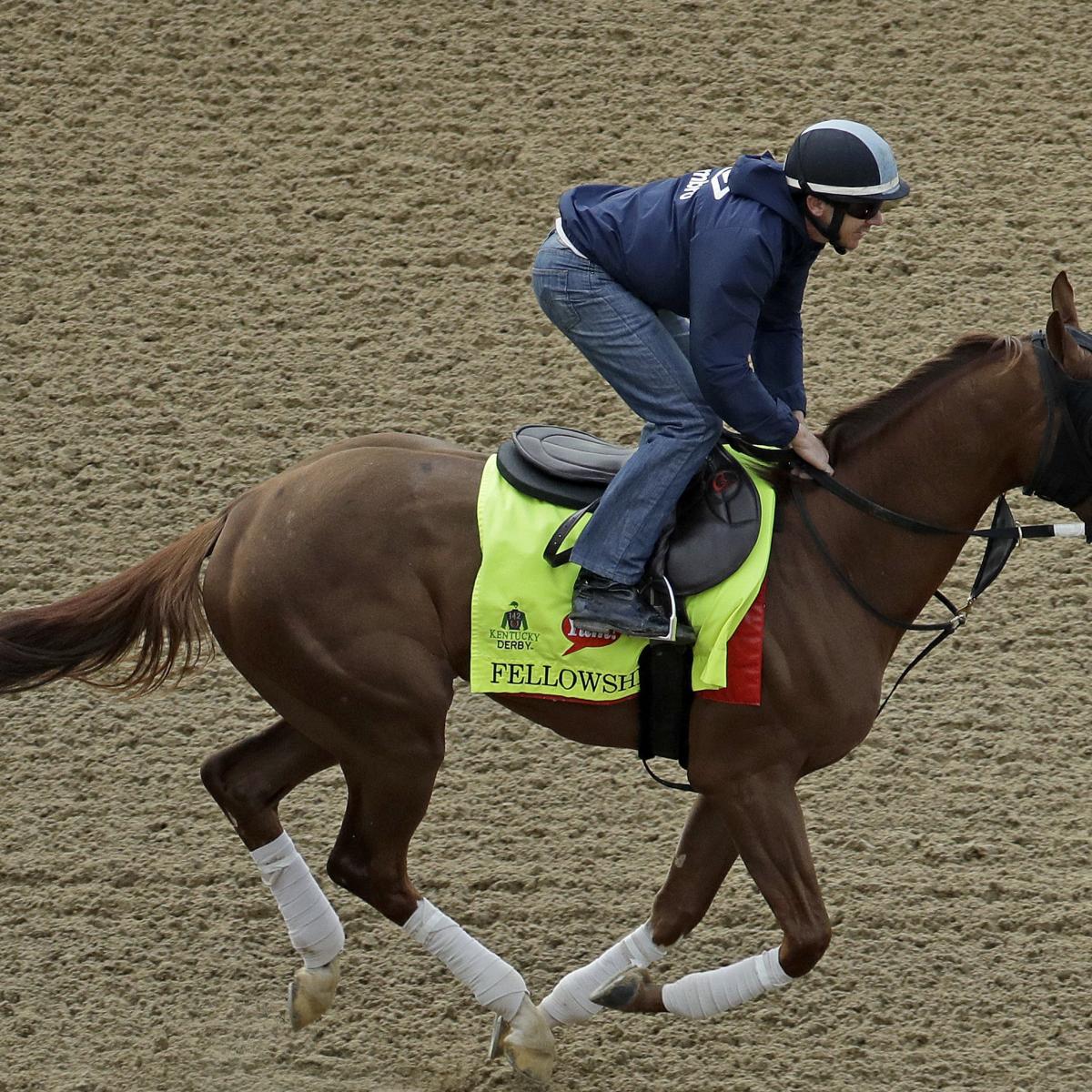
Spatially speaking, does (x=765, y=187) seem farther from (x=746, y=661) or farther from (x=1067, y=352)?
(x=746, y=661)

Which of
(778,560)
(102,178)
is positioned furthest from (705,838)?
(102,178)

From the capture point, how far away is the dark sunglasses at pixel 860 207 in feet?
11.8

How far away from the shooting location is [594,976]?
4.16m

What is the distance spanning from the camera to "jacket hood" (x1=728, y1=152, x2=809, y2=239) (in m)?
3.61

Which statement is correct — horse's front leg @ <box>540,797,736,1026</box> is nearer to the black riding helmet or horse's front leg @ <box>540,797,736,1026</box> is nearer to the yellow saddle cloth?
the yellow saddle cloth

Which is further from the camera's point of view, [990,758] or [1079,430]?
[990,758]

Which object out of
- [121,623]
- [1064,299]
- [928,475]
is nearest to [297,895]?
[121,623]

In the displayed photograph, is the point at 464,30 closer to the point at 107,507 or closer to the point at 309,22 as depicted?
the point at 309,22

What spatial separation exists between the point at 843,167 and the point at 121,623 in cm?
212

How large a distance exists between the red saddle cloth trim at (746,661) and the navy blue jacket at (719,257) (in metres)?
0.42

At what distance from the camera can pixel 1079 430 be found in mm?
3629

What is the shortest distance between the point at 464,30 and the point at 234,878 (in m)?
4.41

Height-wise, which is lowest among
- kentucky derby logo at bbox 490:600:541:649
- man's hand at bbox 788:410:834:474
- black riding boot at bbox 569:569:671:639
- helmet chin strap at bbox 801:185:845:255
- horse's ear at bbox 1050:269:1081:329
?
kentucky derby logo at bbox 490:600:541:649

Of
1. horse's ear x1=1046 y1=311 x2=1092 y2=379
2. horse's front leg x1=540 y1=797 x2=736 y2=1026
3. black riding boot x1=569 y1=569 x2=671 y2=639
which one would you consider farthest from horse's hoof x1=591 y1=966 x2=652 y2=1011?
horse's ear x1=1046 y1=311 x2=1092 y2=379
